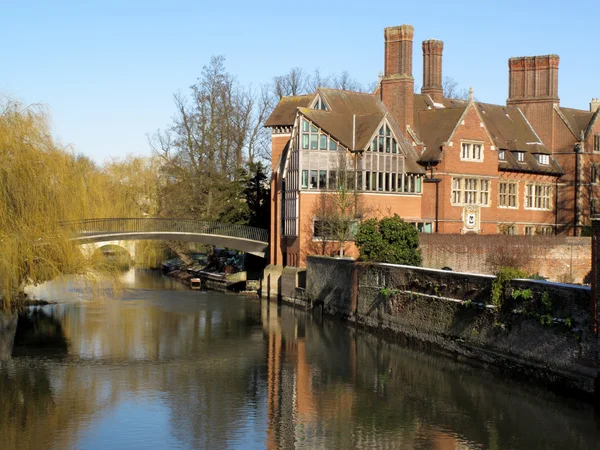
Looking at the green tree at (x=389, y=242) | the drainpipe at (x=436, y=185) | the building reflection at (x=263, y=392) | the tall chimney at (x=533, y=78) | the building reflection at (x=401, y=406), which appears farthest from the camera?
the tall chimney at (x=533, y=78)

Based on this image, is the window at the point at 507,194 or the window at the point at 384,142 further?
the window at the point at 507,194

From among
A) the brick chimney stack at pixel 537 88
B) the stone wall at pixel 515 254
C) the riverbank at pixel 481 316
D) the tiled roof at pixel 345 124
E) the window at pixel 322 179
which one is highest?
the brick chimney stack at pixel 537 88

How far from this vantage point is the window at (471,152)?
45.1m

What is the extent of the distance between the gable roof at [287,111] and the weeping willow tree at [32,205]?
20695mm

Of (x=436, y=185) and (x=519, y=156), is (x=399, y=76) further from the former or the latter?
(x=519, y=156)

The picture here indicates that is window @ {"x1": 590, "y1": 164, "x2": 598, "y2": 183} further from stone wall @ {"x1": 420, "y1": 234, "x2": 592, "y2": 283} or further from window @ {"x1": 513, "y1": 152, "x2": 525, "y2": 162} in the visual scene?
stone wall @ {"x1": 420, "y1": 234, "x2": 592, "y2": 283}

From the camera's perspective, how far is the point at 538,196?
161ft

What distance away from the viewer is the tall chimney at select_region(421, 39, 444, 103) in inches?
2012

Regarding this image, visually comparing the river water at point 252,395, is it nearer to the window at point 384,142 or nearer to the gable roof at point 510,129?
the window at point 384,142

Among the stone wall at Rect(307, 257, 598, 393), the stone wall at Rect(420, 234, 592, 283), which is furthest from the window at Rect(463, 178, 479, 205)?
the stone wall at Rect(307, 257, 598, 393)

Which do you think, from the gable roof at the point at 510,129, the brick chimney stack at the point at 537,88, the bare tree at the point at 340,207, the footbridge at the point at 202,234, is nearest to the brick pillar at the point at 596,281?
the bare tree at the point at 340,207

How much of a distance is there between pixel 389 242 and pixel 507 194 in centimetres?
1544

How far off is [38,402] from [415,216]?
27.4 meters

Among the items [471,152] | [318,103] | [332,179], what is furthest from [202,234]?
[471,152]
